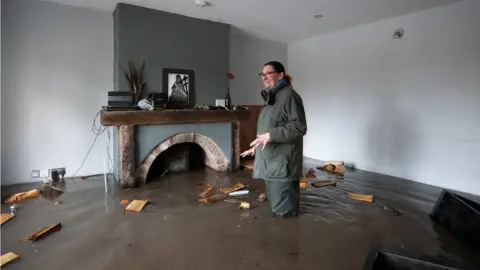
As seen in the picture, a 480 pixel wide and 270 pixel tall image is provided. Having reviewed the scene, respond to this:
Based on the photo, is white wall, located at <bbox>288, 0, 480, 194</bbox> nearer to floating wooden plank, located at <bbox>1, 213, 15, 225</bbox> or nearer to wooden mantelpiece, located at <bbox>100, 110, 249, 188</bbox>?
wooden mantelpiece, located at <bbox>100, 110, 249, 188</bbox>

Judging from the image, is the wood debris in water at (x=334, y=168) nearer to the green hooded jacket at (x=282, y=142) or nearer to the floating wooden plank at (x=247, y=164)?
the floating wooden plank at (x=247, y=164)

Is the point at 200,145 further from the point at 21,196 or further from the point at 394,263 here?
the point at 394,263

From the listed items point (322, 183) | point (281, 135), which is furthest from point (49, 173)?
point (322, 183)

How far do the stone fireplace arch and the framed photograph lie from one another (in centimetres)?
53

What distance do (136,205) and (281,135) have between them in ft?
5.43

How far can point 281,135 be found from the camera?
244 cm

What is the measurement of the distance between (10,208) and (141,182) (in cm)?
137

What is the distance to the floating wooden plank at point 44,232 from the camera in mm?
2284

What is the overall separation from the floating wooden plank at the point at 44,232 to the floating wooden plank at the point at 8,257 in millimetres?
235

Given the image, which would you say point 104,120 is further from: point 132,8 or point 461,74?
point 461,74

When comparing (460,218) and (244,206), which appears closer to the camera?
(460,218)

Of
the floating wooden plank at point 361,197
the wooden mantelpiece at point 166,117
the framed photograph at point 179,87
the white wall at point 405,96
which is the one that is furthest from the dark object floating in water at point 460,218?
the framed photograph at point 179,87

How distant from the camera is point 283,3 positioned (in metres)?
3.91

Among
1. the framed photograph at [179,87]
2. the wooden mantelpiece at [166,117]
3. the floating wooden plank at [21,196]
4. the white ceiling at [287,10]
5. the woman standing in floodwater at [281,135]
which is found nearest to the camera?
the woman standing in floodwater at [281,135]
